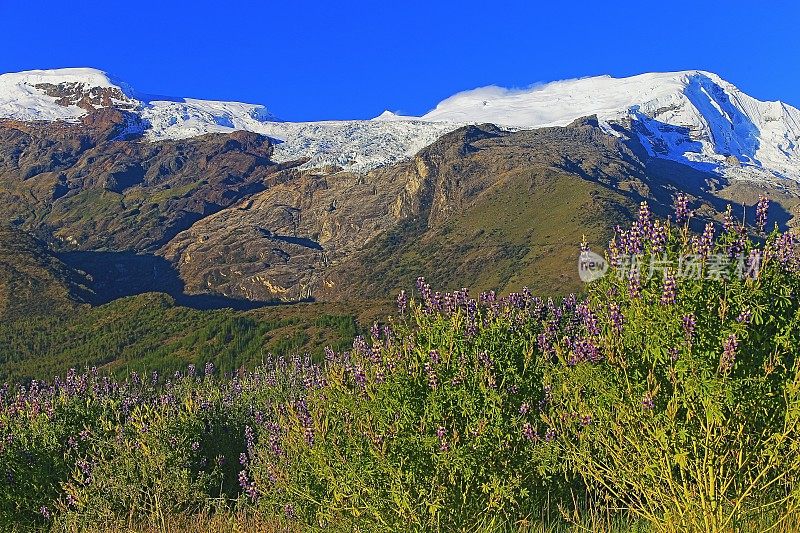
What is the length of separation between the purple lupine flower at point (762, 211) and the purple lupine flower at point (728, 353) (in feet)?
4.86

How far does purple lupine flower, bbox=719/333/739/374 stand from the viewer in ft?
23.9

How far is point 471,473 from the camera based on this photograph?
1013cm

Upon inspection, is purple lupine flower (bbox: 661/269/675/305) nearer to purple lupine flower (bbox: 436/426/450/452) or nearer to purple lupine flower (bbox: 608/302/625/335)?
purple lupine flower (bbox: 608/302/625/335)

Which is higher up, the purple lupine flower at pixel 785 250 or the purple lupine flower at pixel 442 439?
the purple lupine flower at pixel 785 250

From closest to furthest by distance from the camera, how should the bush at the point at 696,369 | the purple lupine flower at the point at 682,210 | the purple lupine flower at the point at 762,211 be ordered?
the bush at the point at 696,369
the purple lupine flower at the point at 762,211
the purple lupine flower at the point at 682,210

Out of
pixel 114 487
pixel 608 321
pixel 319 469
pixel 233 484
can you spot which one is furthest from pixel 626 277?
pixel 233 484

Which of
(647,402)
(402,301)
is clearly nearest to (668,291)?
(647,402)

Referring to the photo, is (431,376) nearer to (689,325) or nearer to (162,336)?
(689,325)

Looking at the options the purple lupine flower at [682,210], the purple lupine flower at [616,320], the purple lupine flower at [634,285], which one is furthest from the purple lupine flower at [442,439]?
the purple lupine flower at [682,210]

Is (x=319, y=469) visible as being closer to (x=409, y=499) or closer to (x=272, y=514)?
(x=409, y=499)

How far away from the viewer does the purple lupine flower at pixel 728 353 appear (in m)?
7.29

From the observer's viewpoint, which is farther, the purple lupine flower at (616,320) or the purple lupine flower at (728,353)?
the purple lupine flower at (616,320)

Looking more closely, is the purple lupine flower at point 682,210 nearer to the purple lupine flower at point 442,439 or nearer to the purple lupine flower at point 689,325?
the purple lupine flower at point 689,325

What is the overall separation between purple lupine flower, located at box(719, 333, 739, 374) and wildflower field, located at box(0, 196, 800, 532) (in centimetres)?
2
